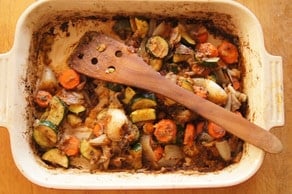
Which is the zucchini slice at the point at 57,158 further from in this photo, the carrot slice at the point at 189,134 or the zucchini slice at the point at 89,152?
the carrot slice at the point at 189,134

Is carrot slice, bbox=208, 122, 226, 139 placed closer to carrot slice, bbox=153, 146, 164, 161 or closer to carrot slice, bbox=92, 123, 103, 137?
carrot slice, bbox=153, 146, 164, 161

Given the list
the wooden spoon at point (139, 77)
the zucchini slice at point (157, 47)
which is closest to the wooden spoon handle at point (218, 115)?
the wooden spoon at point (139, 77)

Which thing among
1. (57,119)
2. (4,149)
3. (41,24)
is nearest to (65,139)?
(57,119)

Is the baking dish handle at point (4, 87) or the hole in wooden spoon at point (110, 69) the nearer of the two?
the baking dish handle at point (4, 87)

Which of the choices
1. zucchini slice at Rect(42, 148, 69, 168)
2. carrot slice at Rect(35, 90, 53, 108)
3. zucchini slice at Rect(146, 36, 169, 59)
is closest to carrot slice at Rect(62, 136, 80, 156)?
zucchini slice at Rect(42, 148, 69, 168)

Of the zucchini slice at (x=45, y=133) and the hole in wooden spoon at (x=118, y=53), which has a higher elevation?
the hole in wooden spoon at (x=118, y=53)

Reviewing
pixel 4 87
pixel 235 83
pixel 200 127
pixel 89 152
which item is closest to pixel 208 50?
pixel 235 83
